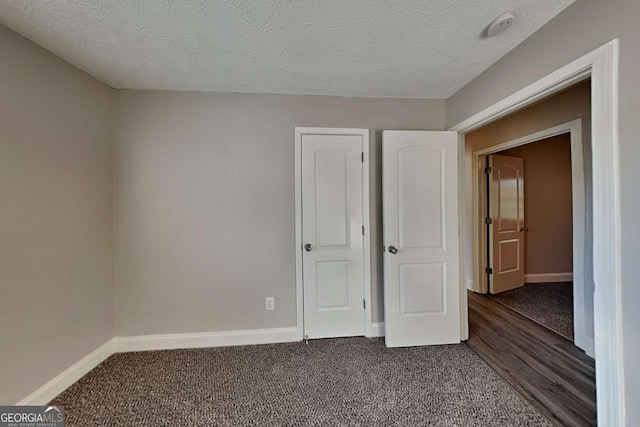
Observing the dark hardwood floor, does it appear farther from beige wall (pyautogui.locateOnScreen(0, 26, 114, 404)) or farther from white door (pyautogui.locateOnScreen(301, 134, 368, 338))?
beige wall (pyautogui.locateOnScreen(0, 26, 114, 404))

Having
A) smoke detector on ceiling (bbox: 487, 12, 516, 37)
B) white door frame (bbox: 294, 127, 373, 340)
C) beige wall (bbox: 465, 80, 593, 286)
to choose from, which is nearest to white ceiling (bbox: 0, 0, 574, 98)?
A: smoke detector on ceiling (bbox: 487, 12, 516, 37)

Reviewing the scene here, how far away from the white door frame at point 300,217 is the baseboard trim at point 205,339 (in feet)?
0.64

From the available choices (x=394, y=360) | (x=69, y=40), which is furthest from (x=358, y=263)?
(x=69, y=40)

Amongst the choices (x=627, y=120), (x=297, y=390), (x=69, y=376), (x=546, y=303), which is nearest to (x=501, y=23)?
(x=627, y=120)

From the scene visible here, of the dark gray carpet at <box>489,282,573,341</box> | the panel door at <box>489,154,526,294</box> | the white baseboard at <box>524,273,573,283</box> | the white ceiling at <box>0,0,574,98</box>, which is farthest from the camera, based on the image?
the white baseboard at <box>524,273,573,283</box>

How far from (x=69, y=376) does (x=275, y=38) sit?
275 cm

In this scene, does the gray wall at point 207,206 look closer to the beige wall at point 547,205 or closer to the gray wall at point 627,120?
the gray wall at point 627,120

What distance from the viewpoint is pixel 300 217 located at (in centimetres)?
250

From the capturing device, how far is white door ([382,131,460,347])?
2.43 meters

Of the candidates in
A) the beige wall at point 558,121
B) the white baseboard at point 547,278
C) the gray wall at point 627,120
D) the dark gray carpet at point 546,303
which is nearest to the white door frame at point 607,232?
the gray wall at point 627,120

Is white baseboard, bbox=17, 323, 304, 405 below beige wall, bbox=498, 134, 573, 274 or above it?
below

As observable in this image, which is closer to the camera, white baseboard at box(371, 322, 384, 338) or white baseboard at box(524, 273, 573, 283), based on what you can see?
white baseboard at box(371, 322, 384, 338)

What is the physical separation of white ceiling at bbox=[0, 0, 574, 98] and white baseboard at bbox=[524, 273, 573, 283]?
3.76 metres

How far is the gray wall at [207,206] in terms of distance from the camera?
236 centimetres
